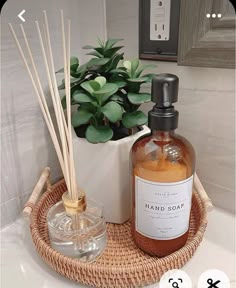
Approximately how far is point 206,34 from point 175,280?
35 cm

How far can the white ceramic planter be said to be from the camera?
43 cm

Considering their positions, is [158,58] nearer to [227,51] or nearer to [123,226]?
[227,51]

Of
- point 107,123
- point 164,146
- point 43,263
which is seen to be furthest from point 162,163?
point 43,263

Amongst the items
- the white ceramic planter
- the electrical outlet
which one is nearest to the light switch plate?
the electrical outlet

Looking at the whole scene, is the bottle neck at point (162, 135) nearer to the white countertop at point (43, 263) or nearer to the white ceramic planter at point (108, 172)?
the white ceramic planter at point (108, 172)

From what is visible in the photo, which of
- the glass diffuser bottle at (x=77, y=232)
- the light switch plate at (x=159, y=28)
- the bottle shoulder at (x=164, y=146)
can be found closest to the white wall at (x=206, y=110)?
the light switch plate at (x=159, y=28)

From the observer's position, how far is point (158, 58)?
503 mm

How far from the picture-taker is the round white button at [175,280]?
0.37 metres

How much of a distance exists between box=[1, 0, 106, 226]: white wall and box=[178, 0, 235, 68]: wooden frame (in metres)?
0.19

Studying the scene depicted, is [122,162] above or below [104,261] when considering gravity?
above

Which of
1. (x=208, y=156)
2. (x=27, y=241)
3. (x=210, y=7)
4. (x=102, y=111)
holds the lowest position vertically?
(x=27, y=241)

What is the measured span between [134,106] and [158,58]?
11 cm

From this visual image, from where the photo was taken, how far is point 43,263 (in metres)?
0.42

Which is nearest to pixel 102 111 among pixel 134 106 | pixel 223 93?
pixel 134 106
